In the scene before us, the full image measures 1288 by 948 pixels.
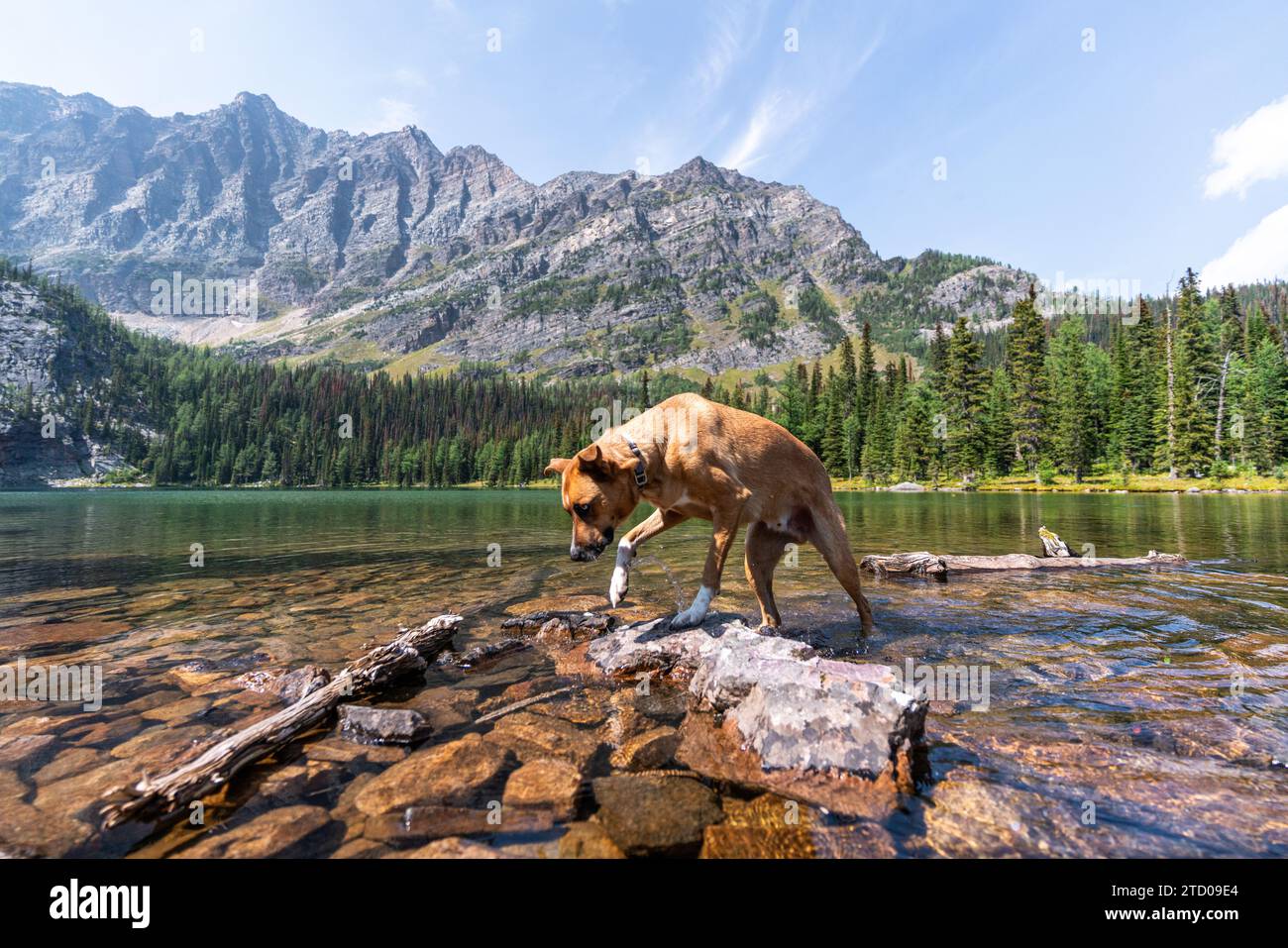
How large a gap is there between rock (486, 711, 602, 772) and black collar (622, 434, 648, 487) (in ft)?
8.81

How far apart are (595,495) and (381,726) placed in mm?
3059

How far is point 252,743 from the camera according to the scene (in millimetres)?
4121

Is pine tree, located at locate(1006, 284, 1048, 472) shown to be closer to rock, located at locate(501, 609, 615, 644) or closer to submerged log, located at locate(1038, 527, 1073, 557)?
submerged log, located at locate(1038, 527, 1073, 557)

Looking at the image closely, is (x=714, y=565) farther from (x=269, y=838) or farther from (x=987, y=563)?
(x=987, y=563)

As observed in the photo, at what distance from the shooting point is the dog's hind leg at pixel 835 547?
7383mm

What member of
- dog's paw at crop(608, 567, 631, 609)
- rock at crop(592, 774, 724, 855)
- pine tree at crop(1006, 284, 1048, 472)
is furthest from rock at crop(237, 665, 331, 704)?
pine tree at crop(1006, 284, 1048, 472)

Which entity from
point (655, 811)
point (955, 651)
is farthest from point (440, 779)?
point (955, 651)

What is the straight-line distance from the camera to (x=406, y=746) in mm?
4547

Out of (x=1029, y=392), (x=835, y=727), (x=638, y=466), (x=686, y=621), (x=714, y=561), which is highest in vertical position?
(x=1029, y=392)

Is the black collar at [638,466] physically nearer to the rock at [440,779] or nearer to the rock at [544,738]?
the rock at [544,738]

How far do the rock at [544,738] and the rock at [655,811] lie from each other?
19.6 inches

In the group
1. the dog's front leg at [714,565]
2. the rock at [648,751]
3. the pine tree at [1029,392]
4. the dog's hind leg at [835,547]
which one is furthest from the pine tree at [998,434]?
the rock at [648,751]

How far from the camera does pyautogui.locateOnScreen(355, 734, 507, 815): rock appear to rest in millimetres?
3688

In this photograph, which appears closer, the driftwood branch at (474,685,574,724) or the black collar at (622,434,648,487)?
the driftwood branch at (474,685,574,724)
